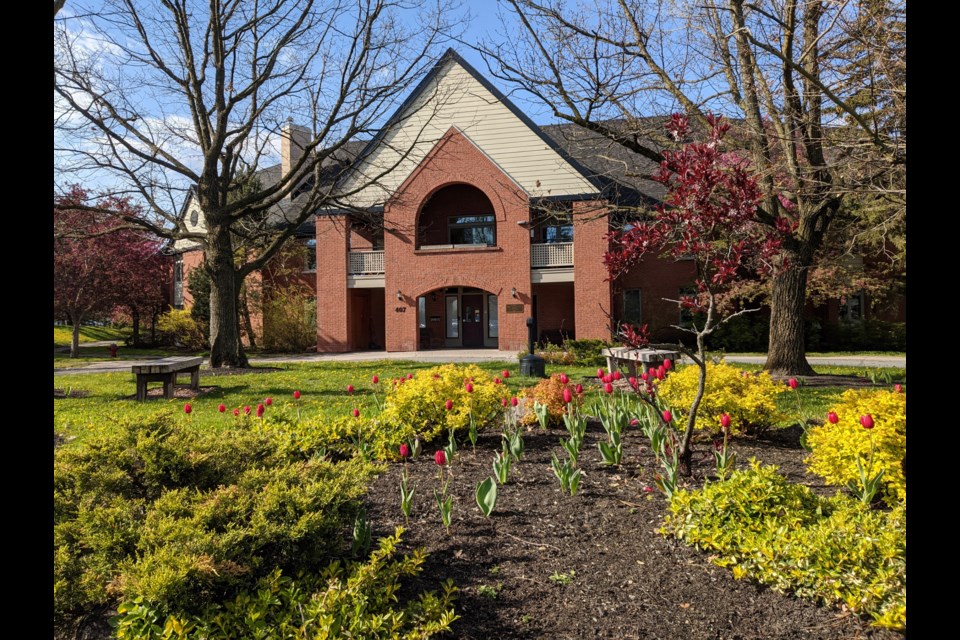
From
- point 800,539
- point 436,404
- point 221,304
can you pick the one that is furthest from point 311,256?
point 800,539

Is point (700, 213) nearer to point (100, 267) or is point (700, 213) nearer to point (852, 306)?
point (100, 267)

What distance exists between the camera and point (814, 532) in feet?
9.64

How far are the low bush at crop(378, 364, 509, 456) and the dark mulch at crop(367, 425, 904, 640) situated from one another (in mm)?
849

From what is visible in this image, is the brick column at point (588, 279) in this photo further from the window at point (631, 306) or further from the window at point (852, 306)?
the window at point (852, 306)

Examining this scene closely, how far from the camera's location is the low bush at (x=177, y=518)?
2.56m

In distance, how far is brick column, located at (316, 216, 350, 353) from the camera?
23938 millimetres

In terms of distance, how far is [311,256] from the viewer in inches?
1086

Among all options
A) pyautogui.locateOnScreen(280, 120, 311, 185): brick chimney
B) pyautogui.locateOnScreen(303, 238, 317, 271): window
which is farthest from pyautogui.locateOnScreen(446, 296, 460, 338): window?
pyautogui.locateOnScreen(280, 120, 311, 185): brick chimney

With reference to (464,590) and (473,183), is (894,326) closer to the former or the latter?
(473,183)

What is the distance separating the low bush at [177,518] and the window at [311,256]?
944 inches

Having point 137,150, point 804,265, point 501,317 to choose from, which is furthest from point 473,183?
point 804,265

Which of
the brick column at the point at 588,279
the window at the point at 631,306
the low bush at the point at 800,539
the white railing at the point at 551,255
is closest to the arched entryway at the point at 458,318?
the white railing at the point at 551,255

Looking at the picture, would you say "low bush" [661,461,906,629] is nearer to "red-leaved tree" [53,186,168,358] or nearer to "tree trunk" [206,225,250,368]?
"tree trunk" [206,225,250,368]

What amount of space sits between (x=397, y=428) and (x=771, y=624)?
360 cm
